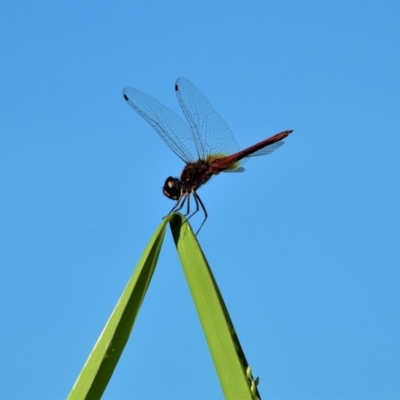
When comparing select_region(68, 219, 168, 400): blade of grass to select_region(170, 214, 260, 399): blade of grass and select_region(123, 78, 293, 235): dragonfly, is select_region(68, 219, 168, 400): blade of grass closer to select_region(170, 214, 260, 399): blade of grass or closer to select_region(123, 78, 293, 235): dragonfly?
select_region(170, 214, 260, 399): blade of grass

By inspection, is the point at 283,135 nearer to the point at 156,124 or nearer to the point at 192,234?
the point at 156,124

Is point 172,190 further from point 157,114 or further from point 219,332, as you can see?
point 219,332

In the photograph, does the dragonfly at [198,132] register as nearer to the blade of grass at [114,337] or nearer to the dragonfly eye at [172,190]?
the dragonfly eye at [172,190]

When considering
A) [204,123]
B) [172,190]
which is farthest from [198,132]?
[172,190]

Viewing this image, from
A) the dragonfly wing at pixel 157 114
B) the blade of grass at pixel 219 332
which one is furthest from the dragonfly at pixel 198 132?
the blade of grass at pixel 219 332

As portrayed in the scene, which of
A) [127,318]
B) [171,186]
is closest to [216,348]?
[127,318]

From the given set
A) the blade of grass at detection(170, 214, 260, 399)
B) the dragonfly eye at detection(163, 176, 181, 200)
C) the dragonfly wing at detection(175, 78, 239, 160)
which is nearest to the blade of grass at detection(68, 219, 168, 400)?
the blade of grass at detection(170, 214, 260, 399)
